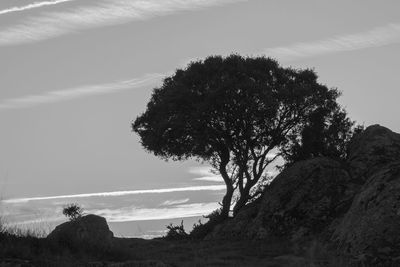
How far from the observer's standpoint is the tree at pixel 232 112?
137ft

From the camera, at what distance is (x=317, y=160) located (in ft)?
121

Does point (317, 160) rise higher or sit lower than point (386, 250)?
higher

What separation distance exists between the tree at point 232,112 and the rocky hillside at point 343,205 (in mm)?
5522

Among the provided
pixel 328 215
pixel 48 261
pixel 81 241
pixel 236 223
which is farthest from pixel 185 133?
pixel 48 261

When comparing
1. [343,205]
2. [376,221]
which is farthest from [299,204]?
[376,221]

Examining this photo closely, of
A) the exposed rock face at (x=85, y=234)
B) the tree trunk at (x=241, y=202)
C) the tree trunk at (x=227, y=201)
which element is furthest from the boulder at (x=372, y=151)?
the exposed rock face at (x=85, y=234)

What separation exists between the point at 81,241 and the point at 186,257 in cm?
652

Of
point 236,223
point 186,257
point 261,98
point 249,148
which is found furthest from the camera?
point 249,148

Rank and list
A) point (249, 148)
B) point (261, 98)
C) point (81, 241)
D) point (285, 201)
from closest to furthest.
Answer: point (81, 241) < point (285, 201) < point (261, 98) < point (249, 148)

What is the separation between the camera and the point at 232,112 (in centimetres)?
4203

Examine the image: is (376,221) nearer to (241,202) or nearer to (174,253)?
(174,253)

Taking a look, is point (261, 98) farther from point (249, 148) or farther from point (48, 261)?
point (48, 261)

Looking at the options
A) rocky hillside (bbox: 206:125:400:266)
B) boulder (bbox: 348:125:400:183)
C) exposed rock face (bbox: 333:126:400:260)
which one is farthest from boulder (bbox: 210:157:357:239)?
exposed rock face (bbox: 333:126:400:260)

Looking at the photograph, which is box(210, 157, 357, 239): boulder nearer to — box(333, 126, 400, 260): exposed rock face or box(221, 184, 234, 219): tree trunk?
box(221, 184, 234, 219): tree trunk
